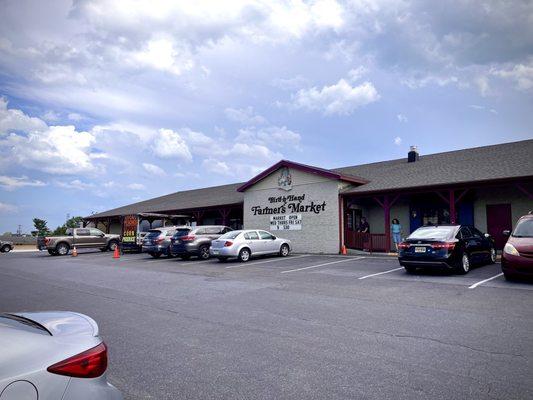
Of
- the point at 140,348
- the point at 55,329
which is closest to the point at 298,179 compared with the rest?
the point at 140,348

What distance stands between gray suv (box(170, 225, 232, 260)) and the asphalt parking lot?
27.1ft

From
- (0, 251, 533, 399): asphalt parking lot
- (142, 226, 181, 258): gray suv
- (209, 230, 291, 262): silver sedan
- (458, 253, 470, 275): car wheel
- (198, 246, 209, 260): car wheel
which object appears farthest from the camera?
(142, 226, 181, 258): gray suv

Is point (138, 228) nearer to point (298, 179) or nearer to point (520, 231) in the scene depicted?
point (298, 179)

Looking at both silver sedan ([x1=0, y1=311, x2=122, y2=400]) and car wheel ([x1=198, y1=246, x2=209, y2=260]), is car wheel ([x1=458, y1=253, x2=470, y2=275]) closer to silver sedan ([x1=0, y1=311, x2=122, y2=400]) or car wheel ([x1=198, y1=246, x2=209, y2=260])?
silver sedan ([x1=0, y1=311, x2=122, y2=400])

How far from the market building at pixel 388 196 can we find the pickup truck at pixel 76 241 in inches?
188

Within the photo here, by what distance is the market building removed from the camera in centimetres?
1806

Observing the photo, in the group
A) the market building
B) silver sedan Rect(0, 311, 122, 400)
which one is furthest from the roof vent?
silver sedan Rect(0, 311, 122, 400)

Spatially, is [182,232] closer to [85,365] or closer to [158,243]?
[158,243]

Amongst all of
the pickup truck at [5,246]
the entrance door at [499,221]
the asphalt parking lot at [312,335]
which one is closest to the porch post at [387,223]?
the entrance door at [499,221]

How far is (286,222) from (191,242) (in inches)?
245

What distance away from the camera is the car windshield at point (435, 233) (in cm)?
1189

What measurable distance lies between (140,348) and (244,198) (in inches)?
835

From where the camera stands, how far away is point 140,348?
524 centimetres

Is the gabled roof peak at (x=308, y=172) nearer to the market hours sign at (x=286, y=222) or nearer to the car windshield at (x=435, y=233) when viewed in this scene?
the market hours sign at (x=286, y=222)
